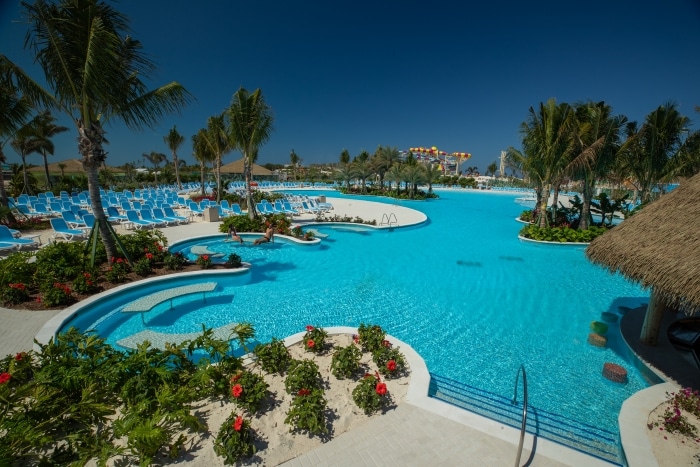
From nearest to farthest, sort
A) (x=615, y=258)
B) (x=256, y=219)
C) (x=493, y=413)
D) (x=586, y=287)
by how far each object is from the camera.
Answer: (x=493, y=413)
(x=615, y=258)
(x=586, y=287)
(x=256, y=219)

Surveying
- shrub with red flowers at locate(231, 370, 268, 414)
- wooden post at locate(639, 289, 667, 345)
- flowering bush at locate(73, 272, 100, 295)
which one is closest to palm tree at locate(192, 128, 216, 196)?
flowering bush at locate(73, 272, 100, 295)

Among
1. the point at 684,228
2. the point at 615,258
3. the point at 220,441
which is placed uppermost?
the point at 684,228

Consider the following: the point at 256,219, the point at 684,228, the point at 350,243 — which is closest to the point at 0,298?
the point at 256,219

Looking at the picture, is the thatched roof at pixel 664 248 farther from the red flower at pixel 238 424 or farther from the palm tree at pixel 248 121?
the palm tree at pixel 248 121

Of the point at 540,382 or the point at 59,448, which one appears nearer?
the point at 59,448

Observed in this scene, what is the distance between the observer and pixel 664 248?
16.5 feet

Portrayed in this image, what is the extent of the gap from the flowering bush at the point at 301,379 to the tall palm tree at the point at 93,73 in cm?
697

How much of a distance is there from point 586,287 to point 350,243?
Answer: 28.6 feet

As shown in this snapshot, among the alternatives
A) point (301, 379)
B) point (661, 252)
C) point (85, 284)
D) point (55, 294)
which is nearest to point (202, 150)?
point (85, 284)

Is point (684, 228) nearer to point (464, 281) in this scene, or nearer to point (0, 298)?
point (464, 281)

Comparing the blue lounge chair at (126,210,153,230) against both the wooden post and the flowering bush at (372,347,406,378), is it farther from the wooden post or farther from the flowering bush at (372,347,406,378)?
the wooden post

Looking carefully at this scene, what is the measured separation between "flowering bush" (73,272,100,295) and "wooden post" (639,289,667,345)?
11354 millimetres

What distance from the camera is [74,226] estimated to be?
1328cm

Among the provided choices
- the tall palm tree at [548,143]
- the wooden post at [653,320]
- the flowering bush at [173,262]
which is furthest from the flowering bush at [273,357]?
the tall palm tree at [548,143]
